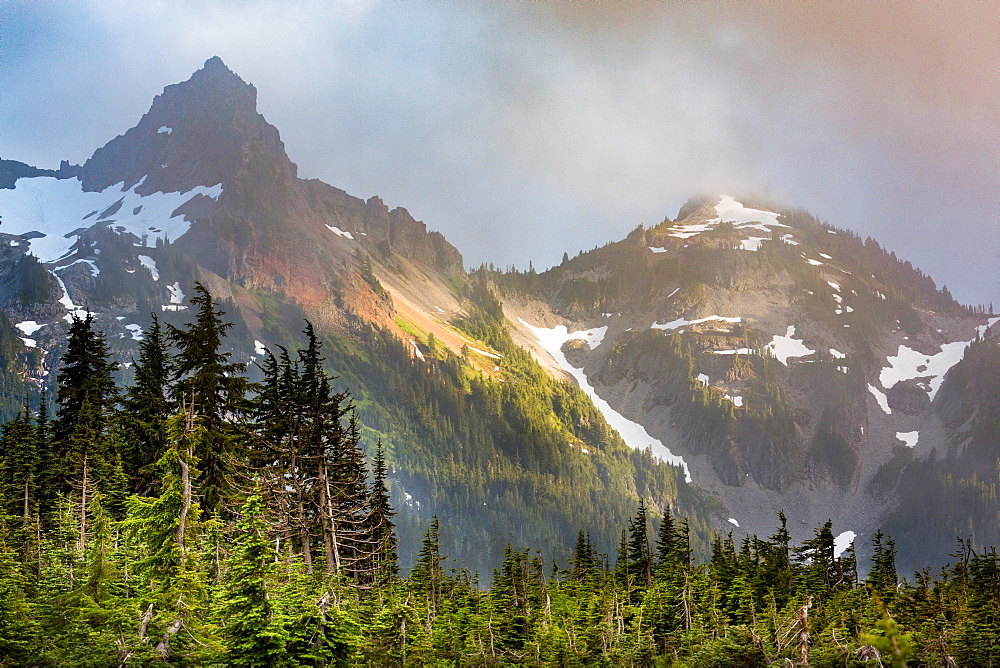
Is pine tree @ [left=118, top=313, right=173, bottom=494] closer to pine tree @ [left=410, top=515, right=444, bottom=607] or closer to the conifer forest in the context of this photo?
the conifer forest

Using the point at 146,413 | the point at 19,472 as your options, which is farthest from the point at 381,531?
the point at 19,472

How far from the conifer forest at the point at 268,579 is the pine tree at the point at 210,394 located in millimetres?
124

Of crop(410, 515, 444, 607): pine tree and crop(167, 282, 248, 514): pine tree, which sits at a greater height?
crop(167, 282, 248, 514): pine tree

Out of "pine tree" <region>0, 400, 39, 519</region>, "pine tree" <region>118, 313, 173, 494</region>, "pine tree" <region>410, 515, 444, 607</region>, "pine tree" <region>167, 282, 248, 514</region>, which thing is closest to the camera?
"pine tree" <region>167, 282, 248, 514</region>

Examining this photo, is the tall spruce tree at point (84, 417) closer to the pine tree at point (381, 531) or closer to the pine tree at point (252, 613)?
the pine tree at point (381, 531)

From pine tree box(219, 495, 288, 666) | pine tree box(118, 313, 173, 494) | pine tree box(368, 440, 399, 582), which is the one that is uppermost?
pine tree box(118, 313, 173, 494)

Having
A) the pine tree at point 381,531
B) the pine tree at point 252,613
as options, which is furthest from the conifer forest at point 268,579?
the pine tree at point 381,531

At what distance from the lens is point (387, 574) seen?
57531 mm

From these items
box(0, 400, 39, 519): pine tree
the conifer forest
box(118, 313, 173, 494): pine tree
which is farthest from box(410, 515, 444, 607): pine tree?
box(0, 400, 39, 519): pine tree

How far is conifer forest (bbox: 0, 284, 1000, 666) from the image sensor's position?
25344 millimetres

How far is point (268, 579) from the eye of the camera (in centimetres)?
2438

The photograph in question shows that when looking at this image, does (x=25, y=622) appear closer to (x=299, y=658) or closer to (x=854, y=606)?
(x=299, y=658)

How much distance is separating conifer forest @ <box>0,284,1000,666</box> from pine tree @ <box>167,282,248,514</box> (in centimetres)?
12

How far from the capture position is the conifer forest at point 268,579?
25344 mm
